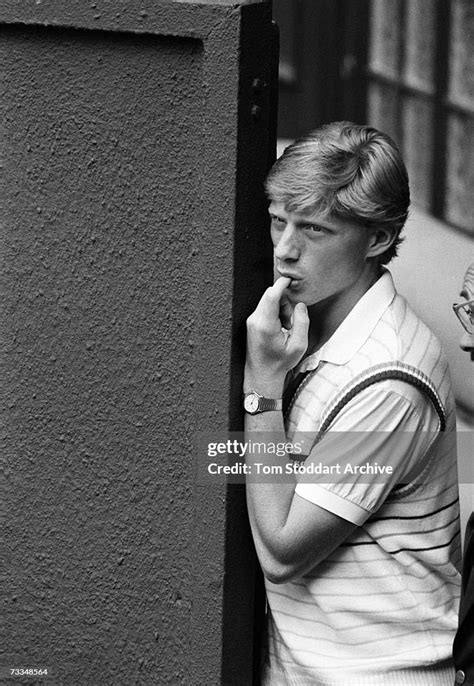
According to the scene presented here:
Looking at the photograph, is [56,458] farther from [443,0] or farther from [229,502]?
[443,0]

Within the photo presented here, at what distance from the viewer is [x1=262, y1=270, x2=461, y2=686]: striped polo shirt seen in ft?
8.31

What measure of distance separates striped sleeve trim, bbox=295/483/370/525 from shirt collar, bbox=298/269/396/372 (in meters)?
0.27

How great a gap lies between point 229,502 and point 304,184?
70 centimetres

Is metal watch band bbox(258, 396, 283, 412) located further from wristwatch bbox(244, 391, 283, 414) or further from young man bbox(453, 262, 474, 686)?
young man bbox(453, 262, 474, 686)

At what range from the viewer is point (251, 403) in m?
2.67

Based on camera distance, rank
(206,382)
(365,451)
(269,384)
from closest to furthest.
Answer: (365,451) → (269,384) → (206,382)

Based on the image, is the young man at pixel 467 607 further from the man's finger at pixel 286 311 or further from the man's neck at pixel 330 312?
the man's finger at pixel 286 311

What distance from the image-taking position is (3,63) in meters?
2.83

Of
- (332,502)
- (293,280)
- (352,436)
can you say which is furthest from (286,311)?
(332,502)

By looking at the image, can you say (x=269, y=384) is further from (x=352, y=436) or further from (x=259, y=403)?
(x=352, y=436)

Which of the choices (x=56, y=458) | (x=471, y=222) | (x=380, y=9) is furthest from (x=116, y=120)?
(x=380, y=9)

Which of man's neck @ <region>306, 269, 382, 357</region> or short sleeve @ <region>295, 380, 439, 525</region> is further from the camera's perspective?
man's neck @ <region>306, 269, 382, 357</region>

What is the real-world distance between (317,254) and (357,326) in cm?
17

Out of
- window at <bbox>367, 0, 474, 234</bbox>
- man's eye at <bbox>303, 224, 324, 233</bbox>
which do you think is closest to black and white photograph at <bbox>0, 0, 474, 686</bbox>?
man's eye at <bbox>303, 224, 324, 233</bbox>
